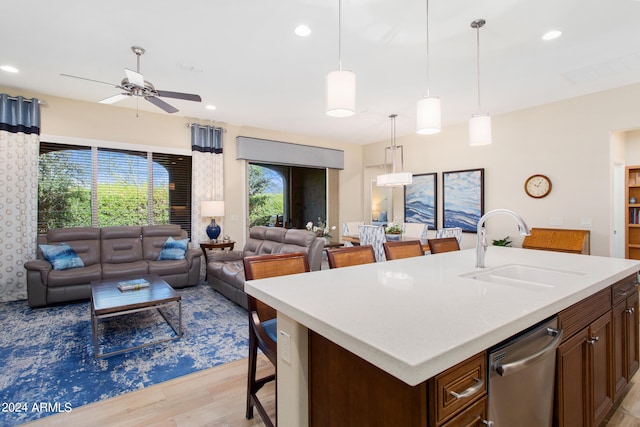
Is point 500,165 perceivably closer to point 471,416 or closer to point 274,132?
point 274,132

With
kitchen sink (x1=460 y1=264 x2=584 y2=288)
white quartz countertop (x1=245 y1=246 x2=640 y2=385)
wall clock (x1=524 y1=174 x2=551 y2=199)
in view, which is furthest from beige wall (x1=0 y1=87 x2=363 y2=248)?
kitchen sink (x1=460 y1=264 x2=584 y2=288)

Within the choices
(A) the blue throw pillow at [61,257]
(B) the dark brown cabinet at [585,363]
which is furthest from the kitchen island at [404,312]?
(A) the blue throw pillow at [61,257]

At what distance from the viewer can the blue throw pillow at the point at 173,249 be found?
4891 mm

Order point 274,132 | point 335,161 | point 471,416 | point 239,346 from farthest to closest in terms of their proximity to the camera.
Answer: point 335,161 → point 274,132 → point 239,346 → point 471,416

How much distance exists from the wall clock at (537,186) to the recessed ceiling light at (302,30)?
13.8 feet

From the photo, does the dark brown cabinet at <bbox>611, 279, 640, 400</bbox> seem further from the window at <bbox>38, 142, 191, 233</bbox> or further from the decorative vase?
the window at <bbox>38, 142, 191, 233</bbox>

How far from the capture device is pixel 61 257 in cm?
418

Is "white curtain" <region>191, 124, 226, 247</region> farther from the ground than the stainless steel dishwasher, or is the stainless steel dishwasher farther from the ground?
"white curtain" <region>191, 124, 226, 247</region>

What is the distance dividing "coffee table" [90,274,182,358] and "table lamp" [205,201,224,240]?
2031mm

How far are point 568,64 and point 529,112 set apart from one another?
1563 mm

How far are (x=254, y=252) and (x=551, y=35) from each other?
14.9ft

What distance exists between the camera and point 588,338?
152 centimetres

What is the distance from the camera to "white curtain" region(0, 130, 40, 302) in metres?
4.25

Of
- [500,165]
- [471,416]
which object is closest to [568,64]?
[500,165]
